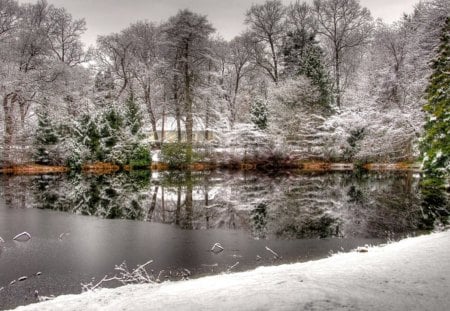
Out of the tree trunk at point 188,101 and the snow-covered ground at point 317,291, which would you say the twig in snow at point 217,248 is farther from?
the tree trunk at point 188,101

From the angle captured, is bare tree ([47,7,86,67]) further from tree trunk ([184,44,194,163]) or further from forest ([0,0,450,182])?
tree trunk ([184,44,194,163])

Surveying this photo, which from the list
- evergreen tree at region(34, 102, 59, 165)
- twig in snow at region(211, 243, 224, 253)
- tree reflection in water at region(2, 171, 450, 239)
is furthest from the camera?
evergreen tree at region(34, 102, 59, 165)

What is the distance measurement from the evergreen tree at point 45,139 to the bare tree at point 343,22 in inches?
929

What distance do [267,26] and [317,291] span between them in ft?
113

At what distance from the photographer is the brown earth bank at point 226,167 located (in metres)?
28.5

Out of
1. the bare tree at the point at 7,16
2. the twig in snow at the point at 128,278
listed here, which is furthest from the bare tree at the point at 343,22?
the twig in snow at the point at 128,278

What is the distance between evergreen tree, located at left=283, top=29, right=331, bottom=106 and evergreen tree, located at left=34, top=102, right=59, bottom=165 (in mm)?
20275

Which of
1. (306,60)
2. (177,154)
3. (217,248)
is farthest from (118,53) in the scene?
(217,248)

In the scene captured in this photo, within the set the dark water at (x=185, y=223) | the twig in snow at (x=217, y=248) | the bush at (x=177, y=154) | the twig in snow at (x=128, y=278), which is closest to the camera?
the twig in snow at (x=128, y=278)

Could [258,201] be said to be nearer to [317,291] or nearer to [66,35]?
[317,291]

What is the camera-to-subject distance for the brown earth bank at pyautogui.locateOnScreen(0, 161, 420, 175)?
28547 mm

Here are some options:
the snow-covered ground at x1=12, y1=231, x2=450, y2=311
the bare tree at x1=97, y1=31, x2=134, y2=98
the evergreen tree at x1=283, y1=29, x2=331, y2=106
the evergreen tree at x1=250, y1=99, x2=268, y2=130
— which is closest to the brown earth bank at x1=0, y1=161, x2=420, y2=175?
the evergreen tree at x1=250, y1=99, x2=268, y2=130

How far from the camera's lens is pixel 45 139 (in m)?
28.8

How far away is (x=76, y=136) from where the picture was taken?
29188 mm
